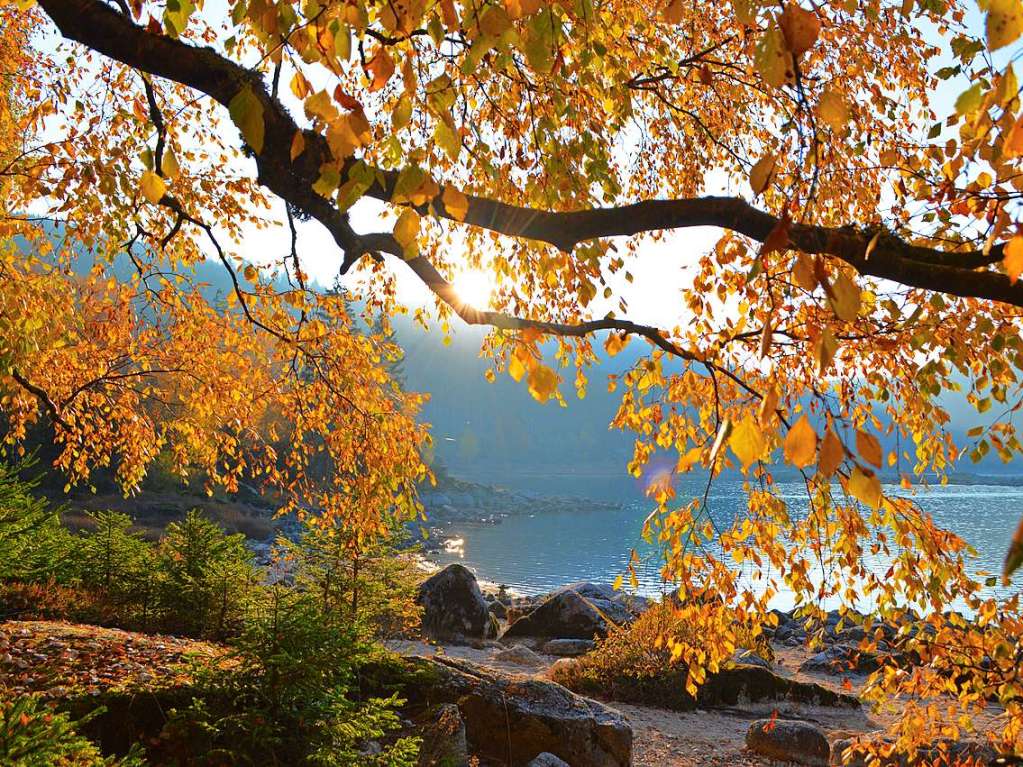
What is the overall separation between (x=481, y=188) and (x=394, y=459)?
2517mm

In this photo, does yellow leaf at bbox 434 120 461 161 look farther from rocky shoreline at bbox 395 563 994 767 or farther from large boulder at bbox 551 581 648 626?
large boulder at bbox 551 581 648 626

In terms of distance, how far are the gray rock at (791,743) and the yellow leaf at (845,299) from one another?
28.0 ft

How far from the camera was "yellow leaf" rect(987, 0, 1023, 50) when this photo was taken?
1328mm

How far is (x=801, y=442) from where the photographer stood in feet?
4.19

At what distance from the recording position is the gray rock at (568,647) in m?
13.5

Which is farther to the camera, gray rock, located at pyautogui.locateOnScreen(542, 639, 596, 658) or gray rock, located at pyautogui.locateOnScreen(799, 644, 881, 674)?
gray rock, located at pyautogui.locateOnScreen(799, 644, 881, 674)

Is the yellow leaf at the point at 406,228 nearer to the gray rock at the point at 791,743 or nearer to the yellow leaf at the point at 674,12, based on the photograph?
the yellow leaf at the point at 674,12

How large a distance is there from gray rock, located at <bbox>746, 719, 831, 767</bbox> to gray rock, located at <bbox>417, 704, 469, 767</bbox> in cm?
498

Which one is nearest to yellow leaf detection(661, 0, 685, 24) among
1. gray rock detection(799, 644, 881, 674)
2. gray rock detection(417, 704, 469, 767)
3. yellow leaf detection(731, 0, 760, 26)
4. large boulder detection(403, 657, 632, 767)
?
yellow leaf detection(731, 0, 760, 26)

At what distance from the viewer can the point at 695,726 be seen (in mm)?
9680

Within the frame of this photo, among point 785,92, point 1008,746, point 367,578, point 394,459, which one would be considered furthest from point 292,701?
point 785,92

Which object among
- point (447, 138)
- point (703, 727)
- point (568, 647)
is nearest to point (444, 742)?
point (447, 138)

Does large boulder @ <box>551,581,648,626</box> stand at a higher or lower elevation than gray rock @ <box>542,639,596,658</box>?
higher

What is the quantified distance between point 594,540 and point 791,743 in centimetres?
3152
